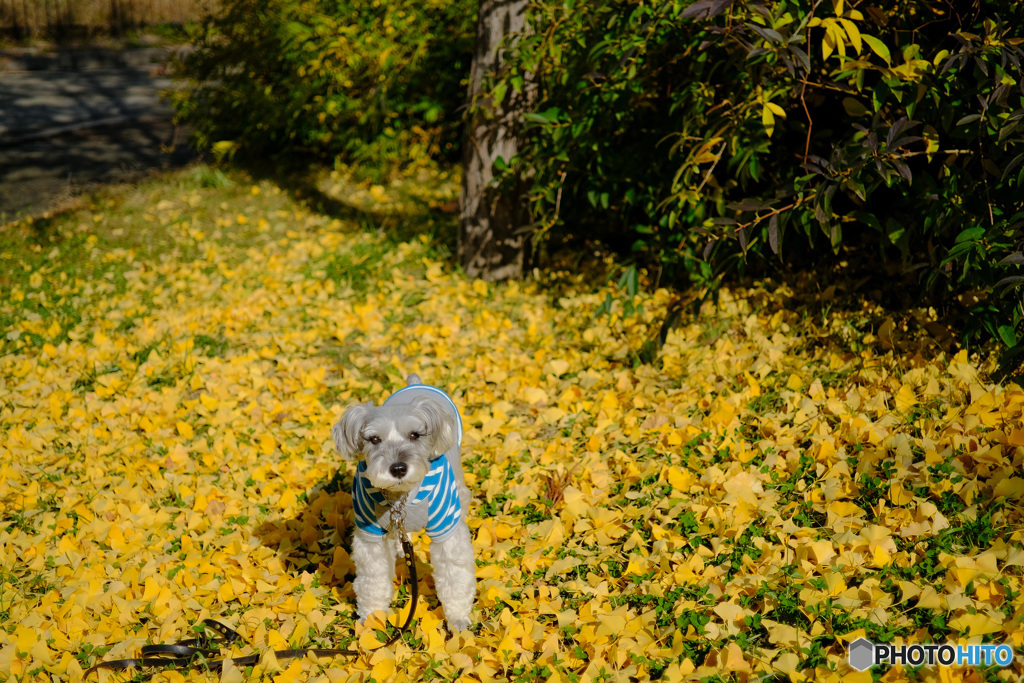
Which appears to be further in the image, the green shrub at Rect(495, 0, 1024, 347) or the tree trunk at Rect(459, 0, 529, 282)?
the tree trunk at Rect(459, 0, 529, 282)

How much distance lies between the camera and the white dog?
102 inches

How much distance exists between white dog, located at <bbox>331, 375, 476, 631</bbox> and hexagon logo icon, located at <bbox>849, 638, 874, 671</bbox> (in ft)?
4.57

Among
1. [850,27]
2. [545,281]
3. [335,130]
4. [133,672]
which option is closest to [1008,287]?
[850,27]

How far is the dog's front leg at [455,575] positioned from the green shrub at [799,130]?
1739 mm

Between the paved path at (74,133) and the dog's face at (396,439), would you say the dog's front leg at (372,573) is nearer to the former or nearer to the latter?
the dog's face at (396,439)

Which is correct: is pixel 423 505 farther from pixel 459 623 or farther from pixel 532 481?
pixel 532 481

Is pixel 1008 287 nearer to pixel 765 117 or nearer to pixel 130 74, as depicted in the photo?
pixel 765 117

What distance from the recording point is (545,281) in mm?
5574

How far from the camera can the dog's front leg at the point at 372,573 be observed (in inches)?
115

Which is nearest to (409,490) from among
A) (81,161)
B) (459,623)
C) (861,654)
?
(459,623)

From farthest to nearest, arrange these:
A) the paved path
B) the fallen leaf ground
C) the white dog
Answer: the paved path, the fallen leaf ground, the white dog

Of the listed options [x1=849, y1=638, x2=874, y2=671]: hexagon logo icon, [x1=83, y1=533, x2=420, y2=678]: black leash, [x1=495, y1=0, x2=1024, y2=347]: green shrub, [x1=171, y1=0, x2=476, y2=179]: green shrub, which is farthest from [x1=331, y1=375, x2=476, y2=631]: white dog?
[x1=171, y1=0, x2=476, y2=179]: green shrub

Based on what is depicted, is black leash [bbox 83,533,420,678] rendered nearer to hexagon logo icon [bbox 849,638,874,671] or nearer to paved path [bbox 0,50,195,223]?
hexagon logo icon [bbox 849,638,874,671]

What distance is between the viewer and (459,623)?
2.96 metres
